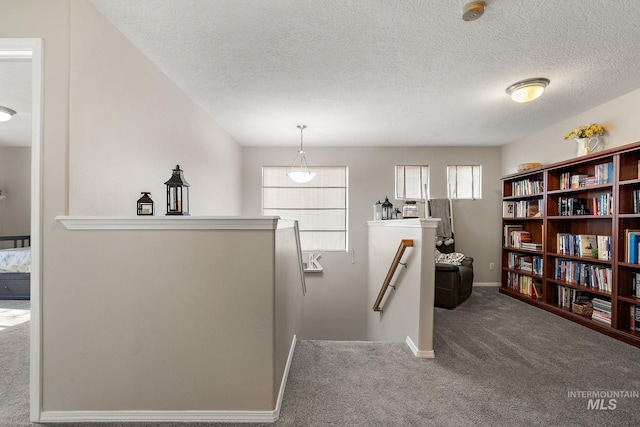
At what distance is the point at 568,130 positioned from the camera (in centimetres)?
394

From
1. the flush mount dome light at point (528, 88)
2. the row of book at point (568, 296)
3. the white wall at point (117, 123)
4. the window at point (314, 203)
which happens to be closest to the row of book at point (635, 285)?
the row of book at point (568, 296)

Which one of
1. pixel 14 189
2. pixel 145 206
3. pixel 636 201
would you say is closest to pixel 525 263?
pixel 636 201

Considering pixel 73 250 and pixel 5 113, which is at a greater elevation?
pixel 5 113

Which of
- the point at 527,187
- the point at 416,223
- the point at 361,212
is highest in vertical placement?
the point at 527,187

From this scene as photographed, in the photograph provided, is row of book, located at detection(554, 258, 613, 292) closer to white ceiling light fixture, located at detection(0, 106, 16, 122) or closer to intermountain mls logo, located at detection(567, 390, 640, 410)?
intermountain mls logo, located at detection(567, 390, 640, 410)

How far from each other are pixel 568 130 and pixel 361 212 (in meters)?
3.19

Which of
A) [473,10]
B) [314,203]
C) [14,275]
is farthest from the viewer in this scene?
[314,203]

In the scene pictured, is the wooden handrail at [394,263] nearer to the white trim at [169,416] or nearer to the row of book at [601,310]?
the white trim at [169,416]

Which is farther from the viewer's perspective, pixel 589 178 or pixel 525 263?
pixel 525 263

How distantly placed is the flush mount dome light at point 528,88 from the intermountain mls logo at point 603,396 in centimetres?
251

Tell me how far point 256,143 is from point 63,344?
4.16 meters

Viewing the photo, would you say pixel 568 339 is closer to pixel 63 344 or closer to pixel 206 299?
pixel 206 299

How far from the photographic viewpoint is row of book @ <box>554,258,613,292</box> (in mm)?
3180

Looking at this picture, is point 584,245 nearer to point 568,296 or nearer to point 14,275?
point 568,296
